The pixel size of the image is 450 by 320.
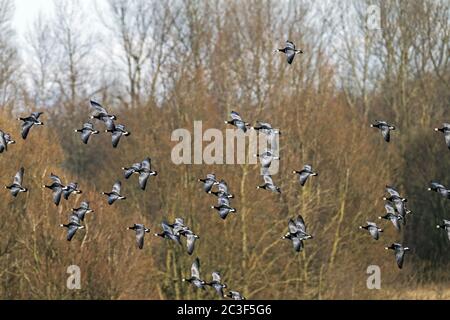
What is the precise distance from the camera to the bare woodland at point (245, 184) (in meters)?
33.4

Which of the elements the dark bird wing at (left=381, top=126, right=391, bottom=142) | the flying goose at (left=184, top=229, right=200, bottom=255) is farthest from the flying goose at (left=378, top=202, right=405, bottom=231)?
the flying goose at (left=184, top=229, right=200, bottom=255)

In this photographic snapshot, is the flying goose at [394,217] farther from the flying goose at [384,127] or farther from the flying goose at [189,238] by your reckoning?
the flying goose at [189,238]

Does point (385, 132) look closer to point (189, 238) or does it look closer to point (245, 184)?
point (189, 238)

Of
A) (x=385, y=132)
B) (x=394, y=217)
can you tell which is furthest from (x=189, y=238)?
(x=385, y=132)

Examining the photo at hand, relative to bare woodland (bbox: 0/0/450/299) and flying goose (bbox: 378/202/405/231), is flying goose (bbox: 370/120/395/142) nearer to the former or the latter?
flying goose (bbox: 378/202/405/231)

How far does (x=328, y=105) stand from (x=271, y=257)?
8568 millimetres

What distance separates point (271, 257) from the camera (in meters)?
37.4

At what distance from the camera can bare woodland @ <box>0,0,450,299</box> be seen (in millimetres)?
33438

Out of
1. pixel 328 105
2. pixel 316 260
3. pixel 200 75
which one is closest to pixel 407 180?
Answer: pixel 328 105

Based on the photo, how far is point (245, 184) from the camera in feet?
124

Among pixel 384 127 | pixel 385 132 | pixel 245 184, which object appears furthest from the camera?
pixel 245 184

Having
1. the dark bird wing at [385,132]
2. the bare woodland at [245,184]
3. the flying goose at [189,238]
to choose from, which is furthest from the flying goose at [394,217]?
the bare woodland at [245,184]
